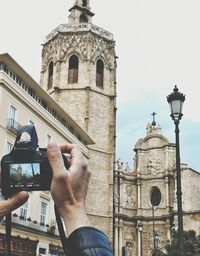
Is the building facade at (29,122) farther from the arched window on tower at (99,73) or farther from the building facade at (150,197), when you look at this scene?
the building facade at (150,197)

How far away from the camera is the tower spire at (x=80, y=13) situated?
45688mm

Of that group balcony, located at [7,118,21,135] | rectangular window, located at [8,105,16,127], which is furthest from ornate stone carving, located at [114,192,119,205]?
balcony, located at [7,118,21,135]

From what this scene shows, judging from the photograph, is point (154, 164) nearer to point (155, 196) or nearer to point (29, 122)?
point (155, 196)

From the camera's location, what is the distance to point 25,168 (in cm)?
162

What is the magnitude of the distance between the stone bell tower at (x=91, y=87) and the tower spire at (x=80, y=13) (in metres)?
3.88

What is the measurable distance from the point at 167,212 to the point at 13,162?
40.3 metres

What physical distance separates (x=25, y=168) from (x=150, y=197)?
138 ft

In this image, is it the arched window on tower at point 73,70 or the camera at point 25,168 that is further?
the arched window on tower at point 73,70

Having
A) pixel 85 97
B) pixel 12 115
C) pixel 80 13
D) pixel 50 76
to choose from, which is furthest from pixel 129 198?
pixel 12 115

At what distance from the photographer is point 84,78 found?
3912cm

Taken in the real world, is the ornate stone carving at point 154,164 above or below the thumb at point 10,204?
above

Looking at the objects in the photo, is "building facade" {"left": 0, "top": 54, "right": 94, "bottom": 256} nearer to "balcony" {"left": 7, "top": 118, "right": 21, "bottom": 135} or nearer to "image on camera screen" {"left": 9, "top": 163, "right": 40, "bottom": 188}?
"balcony" {"left": 7, "top": 118, "right": 21, "bottom": 135}

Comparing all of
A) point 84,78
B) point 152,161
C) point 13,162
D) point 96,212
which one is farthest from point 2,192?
point 152,161

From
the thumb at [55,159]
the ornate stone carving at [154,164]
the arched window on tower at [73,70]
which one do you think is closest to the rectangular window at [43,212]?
the arched window on tower at [73,70]
